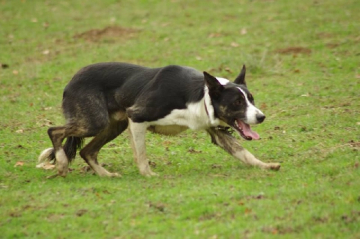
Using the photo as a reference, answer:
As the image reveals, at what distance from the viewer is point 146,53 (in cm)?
1700

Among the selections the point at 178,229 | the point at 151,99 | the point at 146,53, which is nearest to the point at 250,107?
the point at 151,99

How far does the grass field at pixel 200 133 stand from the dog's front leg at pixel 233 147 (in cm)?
20

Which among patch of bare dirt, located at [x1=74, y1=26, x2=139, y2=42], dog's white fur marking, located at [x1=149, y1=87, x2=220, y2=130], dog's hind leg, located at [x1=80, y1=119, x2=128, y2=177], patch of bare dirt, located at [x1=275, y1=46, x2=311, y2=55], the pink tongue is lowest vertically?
patch of bare dirt, located at [x1=74, y1=26, x2=139, y2=42]

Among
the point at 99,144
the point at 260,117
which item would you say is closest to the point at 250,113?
the point at 260,117

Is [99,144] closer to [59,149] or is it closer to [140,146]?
[59,149]

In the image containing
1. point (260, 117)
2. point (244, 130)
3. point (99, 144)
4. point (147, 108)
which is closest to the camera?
point (260, 117)

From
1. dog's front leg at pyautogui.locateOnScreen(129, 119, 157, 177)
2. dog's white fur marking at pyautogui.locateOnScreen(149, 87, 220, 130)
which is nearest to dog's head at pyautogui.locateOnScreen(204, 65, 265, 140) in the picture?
dog's white fur marking at pyautogui.locateOnScreen(149, 87, 220, 130)

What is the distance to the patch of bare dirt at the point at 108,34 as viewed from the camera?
18953 millimetres

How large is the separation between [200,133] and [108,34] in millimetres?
8948

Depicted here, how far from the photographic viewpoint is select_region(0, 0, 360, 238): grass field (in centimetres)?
682

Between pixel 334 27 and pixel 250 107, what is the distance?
10319 mm

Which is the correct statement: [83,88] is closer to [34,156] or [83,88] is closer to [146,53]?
[34,156]

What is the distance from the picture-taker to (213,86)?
8.12 metres

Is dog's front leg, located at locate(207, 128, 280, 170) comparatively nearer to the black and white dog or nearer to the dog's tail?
the black and white dog
